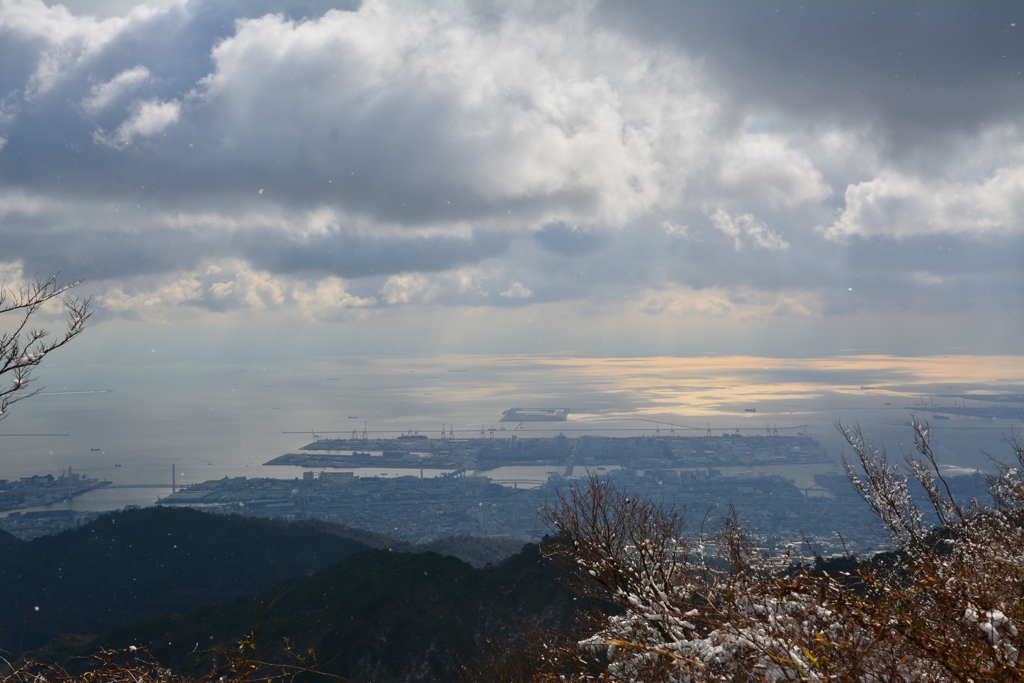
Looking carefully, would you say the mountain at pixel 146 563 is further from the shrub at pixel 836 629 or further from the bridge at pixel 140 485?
the bridge at pixel 140 485

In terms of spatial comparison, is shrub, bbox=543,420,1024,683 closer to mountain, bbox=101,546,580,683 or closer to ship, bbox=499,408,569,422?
mountain, bbox=101,546,580,683

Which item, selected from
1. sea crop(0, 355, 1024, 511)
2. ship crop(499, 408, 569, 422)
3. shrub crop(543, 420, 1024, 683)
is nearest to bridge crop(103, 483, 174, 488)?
sea crop(0, 355, 1024, 511)

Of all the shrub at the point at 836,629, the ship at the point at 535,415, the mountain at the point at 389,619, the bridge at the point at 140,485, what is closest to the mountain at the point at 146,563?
the mountain at the point at 389,619

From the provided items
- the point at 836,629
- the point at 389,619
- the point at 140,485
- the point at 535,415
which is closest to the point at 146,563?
the point at 389,619

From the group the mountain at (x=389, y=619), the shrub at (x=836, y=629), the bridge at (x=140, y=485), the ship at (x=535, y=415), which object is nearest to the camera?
the shrub at (x=836, y=629)

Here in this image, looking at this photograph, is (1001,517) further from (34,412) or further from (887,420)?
(34,412)

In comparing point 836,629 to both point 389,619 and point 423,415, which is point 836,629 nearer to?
point 389,619

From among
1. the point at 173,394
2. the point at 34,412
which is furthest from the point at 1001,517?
the point at 173,394

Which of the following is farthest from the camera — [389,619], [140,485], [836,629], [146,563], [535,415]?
[535,415]

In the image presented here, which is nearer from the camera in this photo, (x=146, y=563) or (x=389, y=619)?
(x=389, y=619)

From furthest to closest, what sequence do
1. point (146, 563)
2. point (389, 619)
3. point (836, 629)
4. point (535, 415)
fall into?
point (535, 415) < point (146, 563) < point (389, 619) < point (836, 629)

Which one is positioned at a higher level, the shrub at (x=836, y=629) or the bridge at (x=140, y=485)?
the shrub at (x=836, y=629)

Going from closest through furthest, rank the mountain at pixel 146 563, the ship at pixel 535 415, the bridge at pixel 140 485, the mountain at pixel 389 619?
the mountain at pixel 389 619, the mountain at pixel 146 563, the bridge at pixel 140 485, the ship at pixel 535 415
